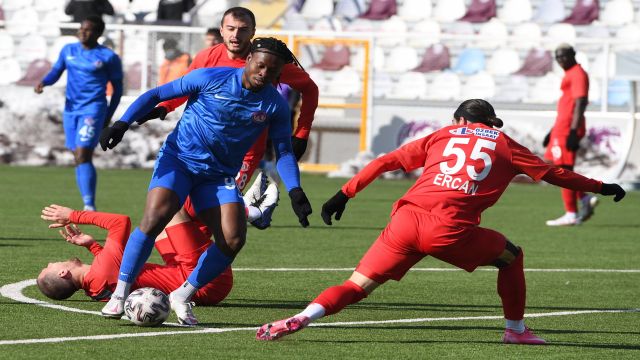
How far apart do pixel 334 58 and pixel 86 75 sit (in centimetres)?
1155

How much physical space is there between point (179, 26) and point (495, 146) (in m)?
20.8

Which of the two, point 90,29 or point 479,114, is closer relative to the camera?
point 479,114

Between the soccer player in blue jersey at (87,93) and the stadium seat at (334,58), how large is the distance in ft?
36.3

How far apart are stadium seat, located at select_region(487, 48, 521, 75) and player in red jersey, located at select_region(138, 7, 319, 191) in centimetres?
1684

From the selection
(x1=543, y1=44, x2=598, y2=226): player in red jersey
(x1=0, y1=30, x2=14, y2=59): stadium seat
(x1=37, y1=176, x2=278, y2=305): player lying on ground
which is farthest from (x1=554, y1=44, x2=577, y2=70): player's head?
(x1=0, y1=30, x2=14, y2=59): stadium seat

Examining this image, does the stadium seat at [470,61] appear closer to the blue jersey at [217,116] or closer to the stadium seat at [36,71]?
the stadium seat at [36,71]

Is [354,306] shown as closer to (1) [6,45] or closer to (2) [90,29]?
(2) [90,29]

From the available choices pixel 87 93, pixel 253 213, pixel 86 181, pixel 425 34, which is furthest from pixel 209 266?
pixel 425 34

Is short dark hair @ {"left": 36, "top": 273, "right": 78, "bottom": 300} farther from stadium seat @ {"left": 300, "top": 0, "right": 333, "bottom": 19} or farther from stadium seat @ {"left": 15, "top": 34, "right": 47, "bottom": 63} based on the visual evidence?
stadium seat @ {"left": 300, "top": 0, "right": 333, "bottom": 19}

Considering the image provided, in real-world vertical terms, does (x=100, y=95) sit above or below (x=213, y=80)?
below

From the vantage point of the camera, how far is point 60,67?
54.7 feet

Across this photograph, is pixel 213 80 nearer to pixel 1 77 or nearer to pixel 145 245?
pixel 145 245

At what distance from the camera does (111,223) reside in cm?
888

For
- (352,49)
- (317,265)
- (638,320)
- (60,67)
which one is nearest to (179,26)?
(352,49)
